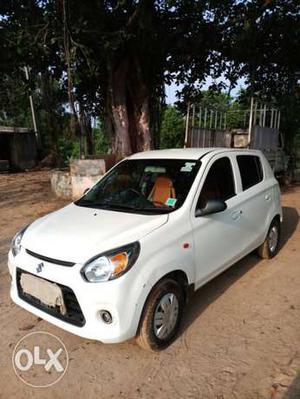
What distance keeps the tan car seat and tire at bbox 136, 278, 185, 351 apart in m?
0.89

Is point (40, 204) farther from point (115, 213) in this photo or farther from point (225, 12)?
point (225, 12)

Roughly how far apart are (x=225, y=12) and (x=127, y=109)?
353 centimetres

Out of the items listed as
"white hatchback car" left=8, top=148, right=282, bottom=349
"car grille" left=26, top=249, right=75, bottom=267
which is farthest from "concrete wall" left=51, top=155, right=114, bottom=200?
"car grille" left=26, top=249, right=75, bottom=267

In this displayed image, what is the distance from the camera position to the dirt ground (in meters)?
2.50

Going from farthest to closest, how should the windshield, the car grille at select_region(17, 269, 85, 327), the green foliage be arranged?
the green foliage, the windshield, the car grille at select_region(17, 269, 85, 327)

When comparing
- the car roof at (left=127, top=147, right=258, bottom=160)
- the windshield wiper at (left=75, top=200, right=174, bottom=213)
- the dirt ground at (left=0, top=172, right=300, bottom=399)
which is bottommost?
the dirt ground at (left=0, top=172, right=300, bottom=399)

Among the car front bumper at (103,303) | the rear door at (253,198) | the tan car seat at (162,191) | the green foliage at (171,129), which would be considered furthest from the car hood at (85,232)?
the green foliage at (171,129)

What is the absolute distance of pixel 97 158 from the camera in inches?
344

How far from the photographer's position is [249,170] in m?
4.45

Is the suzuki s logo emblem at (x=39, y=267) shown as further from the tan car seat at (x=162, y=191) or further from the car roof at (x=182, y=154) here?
the car roof at (x=182, y=154)

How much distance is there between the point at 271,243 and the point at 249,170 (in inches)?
48.5

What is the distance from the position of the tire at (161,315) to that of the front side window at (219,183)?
895 mm

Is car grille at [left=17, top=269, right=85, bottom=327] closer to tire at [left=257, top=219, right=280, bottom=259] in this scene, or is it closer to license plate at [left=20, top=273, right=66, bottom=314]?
license plate at [left=20, top=273, right=66, bottom=314]

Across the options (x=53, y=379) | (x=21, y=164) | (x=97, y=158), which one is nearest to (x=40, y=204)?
(x=97, y=158)
